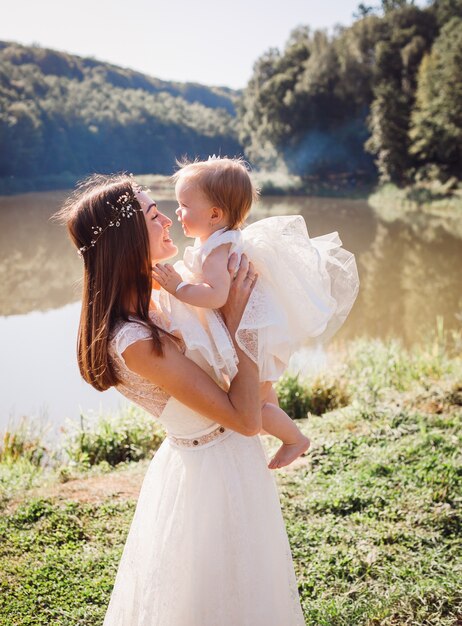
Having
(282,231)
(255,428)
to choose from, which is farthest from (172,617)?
(282,231)

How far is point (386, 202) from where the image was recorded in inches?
1172

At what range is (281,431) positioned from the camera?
205cm

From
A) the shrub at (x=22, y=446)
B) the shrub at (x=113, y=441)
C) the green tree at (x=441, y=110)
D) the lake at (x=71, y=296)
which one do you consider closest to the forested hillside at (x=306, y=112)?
the green tree at (x=441, y=110)

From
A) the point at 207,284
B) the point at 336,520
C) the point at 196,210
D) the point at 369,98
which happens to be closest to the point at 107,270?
the point at 207,284

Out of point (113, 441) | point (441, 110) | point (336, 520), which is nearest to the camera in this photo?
point (336, 520)

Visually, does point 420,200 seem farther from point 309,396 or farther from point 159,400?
point 159,400

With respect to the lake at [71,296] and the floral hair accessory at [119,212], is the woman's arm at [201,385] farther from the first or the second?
the lake at [71,296]

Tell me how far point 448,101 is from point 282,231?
27.3 metres

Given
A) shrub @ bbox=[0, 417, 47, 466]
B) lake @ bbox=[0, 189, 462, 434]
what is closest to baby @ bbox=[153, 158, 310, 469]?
lake @ bbox=[0, 189, 462, 434]

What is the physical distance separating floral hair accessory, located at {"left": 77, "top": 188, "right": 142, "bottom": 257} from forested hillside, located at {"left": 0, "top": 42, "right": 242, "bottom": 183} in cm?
1616

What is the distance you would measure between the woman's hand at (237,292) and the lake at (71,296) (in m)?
2.07

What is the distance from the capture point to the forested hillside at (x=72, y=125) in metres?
24.0

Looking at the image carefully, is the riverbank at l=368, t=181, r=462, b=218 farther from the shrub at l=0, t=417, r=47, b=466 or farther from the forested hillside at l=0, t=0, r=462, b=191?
the shrub at l=0, t=417, r=47, b=466

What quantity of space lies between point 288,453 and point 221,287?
0.67 meters
